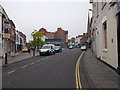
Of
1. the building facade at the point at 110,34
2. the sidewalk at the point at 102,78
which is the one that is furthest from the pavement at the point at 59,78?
the building facade at the point at 110,34

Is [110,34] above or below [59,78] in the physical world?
above

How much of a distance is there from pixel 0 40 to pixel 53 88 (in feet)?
64.0

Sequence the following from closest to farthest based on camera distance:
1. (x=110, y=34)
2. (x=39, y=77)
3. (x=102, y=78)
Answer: (x=102, y=78)
(x=39, y=77)
(x=110, y=34)

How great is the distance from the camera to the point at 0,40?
23.2 metres

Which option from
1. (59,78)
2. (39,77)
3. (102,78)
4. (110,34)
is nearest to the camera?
(102,78)

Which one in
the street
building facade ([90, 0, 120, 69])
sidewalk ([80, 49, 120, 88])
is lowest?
the street

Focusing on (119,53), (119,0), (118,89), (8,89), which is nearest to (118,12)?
(119,0)

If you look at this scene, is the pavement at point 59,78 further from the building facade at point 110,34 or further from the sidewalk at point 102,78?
the building facade at point 110,34

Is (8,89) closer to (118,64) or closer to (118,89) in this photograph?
(118,89)

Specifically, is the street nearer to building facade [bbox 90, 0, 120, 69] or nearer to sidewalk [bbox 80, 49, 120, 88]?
sidewalk [bbox 80, 49, 120, 88]

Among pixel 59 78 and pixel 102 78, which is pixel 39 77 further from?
pixel 102 78

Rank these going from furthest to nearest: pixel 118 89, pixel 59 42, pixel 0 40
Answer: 1. pixel 59 42
2. pixel 0 40
3. pixel 118 89

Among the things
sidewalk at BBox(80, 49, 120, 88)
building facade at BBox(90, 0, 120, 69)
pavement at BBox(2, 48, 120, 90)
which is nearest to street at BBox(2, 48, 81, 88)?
pavement at BBox(2, 48, 120, 90)

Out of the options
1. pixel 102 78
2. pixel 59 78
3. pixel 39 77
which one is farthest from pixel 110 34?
pixel 39 77
